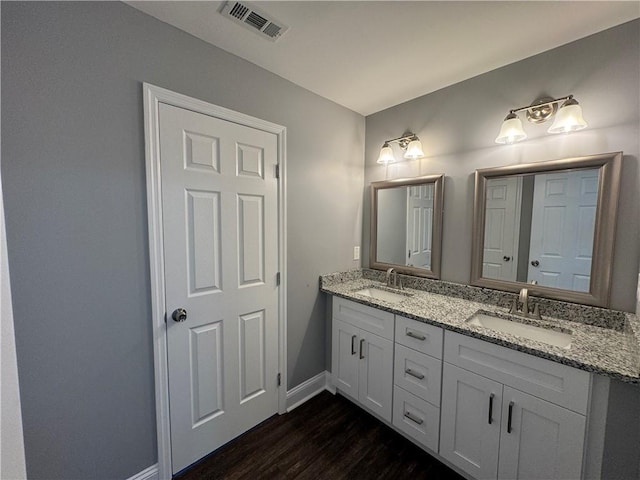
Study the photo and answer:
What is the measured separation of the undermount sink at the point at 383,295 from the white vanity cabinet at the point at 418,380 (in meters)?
0.39

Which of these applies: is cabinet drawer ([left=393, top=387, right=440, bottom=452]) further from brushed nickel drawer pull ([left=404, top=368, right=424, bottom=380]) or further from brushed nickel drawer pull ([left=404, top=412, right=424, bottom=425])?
brushed nickel drawer pull ([left=404, top=368, right=424, bottom=380])

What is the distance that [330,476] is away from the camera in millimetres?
1482

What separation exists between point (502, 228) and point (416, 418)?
1324 millimetres

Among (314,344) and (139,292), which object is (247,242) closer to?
(139,292)

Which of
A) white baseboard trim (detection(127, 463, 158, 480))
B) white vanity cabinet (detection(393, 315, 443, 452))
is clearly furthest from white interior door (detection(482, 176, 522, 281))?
white baseboard trim (detection(127, 463, 158, 480))

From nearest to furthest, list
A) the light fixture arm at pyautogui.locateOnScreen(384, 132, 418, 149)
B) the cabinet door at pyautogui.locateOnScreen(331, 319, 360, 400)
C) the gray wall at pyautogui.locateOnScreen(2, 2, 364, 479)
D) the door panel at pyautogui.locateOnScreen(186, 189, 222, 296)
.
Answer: the gray wall at pyautogui.locateOnScreen(2, 2, 364, 479)
the door panel at pyautogui.locateOnScreen(186, 189, 222, 296)
the cabinet door at pyautogui.locateOnScreen(331, 319, 360, 400)
the light fixture arm at pyautogui.locateOnScreen(384, 132, 418, 149)

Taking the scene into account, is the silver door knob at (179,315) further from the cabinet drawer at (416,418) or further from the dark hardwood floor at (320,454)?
the cabinet drawer at (416,418)

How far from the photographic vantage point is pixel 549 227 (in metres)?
1.52

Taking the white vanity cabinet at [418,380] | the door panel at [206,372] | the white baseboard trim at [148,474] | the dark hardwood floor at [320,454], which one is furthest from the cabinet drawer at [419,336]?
the white baseboard trim at [148,474]

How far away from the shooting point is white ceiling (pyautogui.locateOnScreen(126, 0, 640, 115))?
48.1 inches

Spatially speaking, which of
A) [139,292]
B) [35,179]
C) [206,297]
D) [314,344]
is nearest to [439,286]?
[314,344]

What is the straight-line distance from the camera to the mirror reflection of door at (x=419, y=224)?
2.03 meters

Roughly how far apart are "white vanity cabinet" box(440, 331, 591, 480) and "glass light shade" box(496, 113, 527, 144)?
1212 millimetres

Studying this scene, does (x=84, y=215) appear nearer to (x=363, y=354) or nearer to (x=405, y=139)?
(x=363, y=354)
